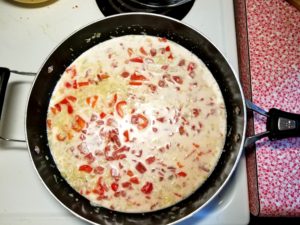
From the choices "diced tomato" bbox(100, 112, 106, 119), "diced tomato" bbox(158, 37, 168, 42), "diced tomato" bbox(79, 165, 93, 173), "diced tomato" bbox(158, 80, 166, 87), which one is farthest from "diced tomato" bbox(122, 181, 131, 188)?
"diced tomato" bbox(158, 37, 168, 42)

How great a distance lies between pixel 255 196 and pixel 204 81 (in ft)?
1.31

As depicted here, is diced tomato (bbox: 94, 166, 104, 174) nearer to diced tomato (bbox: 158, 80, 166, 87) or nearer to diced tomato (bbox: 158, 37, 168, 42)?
diced tomato (bbox: 158, 80, 166, 87)

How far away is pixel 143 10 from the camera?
1.23 metres

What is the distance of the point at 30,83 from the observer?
1.20 meters

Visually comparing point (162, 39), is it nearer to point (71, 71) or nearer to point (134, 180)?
point (71, 71)

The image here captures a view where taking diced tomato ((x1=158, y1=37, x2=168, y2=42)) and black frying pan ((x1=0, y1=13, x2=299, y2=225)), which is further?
diced tomato ((x1=158, y1=37, x2=168, y2=42))

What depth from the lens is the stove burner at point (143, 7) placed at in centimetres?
121

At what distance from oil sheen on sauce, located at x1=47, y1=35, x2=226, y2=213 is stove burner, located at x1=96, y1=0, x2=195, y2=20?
3.6 inches

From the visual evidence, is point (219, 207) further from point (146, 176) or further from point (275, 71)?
point (275, 71)

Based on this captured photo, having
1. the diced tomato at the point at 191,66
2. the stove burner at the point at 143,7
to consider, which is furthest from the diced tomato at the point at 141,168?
the stove burner at the point at 143,7

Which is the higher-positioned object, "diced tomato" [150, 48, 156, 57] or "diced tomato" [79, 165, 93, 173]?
"diced tomato" [150, 48, 156, 57]

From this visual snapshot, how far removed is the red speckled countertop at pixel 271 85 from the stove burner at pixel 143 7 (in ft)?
0.79

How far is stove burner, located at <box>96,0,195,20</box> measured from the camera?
3.97ft

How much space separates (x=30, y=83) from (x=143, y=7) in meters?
0.43
